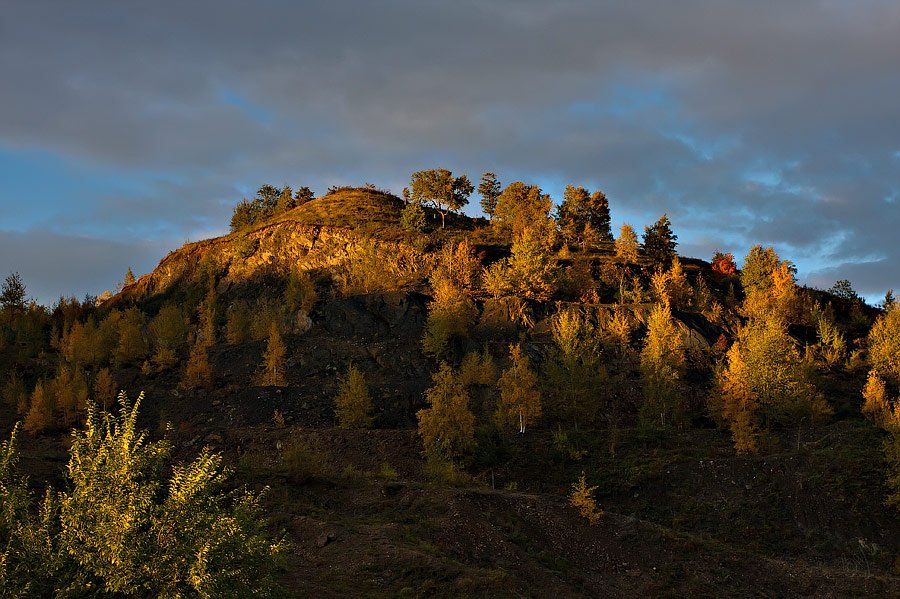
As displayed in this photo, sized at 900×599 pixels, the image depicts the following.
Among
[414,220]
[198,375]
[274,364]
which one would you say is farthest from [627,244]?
[198,375]

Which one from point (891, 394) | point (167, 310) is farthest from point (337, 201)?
point (891, 394)

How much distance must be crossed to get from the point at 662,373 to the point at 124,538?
52525 mm

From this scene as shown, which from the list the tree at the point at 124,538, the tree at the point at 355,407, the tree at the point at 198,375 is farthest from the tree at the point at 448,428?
the tree at the point at 198,375

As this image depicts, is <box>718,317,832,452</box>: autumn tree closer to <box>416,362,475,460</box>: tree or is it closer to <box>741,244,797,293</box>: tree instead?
<box>416,362,475,460</box>: tree

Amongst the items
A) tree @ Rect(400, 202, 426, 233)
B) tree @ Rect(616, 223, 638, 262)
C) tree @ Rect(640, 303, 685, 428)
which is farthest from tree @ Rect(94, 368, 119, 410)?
tree @ Rect(616, 223, 638, 262)

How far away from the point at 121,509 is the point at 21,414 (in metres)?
62.2

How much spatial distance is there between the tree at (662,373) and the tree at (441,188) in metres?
51.3

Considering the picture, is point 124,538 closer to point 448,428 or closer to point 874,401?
point 448,428

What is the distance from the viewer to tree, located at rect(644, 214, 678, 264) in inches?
4336

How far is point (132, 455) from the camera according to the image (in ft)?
47.0

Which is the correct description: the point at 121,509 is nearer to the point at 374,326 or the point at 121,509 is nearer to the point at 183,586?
the point at 183,586

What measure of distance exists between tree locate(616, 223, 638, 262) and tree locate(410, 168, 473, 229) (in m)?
28.2

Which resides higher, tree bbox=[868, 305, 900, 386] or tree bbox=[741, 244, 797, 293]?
tree bbox=[741, 244, 797, 293]

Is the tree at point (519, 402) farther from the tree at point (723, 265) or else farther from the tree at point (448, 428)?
the tree at point (723, 265)
